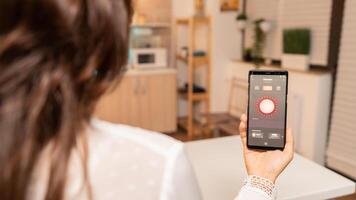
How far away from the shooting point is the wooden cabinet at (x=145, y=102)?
3627mm

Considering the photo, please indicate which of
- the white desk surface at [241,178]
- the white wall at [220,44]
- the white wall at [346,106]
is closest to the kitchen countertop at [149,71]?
the white wall at [220,44]

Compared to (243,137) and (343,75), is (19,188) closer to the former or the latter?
(243,137)

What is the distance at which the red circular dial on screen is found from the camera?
0.91 metres

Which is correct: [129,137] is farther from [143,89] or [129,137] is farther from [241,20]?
[241,20]

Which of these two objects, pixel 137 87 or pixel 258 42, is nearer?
pixel 258 42

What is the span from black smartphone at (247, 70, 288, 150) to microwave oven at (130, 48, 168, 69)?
2.94m

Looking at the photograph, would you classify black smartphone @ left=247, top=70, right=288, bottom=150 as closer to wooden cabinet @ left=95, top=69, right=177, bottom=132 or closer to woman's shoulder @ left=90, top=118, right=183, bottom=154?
woman's shoulder @ left=90, top=118, right=183, bottom=154

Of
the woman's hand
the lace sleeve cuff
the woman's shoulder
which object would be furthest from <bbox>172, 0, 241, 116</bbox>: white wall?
the woman's shoulder

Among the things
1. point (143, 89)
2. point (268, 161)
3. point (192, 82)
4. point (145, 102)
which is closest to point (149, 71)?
point (143, 89)

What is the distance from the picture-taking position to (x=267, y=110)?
0.91 meters

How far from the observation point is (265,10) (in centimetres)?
356

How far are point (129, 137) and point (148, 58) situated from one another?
11.1 ft

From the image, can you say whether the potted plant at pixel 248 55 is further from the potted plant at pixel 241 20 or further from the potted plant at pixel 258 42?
the potted plant at pixel 241 20

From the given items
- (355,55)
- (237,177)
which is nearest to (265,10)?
(355,55)
